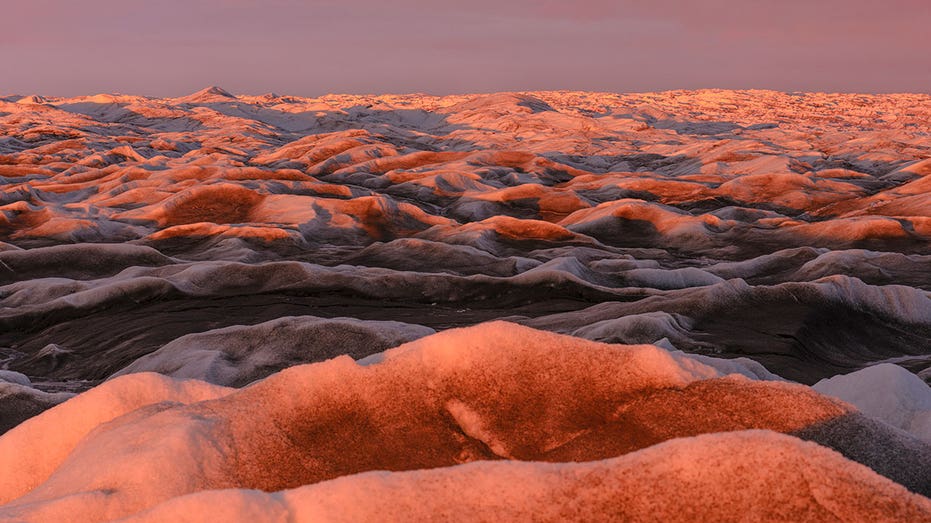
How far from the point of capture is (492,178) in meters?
58.6

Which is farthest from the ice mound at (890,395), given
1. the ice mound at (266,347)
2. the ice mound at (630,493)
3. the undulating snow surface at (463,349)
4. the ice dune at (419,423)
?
the ice mound at (266,347)

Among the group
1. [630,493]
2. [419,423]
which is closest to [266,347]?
[419,423]

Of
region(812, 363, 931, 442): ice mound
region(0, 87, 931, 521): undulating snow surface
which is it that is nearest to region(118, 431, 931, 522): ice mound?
region(0, 87, 931, 521): undulating snow surface

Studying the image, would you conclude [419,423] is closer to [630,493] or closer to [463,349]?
[463,349]

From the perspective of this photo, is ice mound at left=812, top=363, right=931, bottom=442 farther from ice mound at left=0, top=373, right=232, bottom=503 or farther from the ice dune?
ice mound at left=0, top=373, right=232, bottom=503

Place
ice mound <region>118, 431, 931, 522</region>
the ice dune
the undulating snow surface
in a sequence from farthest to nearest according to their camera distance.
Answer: the ice dune < the undulating snow surface < ice mound <region>118, 431, 931, 522</region>

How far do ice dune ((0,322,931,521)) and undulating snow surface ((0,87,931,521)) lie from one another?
0.07ft

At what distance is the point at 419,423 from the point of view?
5770mm

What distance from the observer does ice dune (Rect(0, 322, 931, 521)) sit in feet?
16.1

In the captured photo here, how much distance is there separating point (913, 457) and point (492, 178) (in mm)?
53798

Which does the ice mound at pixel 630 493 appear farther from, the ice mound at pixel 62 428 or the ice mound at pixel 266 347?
the ice mound at pixel 266 347

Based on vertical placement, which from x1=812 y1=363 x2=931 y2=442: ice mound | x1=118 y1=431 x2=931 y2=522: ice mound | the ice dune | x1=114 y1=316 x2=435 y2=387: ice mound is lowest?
x1=114 y1=316 x2=435 y2=387: ice mound

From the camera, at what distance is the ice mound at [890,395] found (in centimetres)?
751

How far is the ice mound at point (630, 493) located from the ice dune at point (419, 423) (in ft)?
0.12
